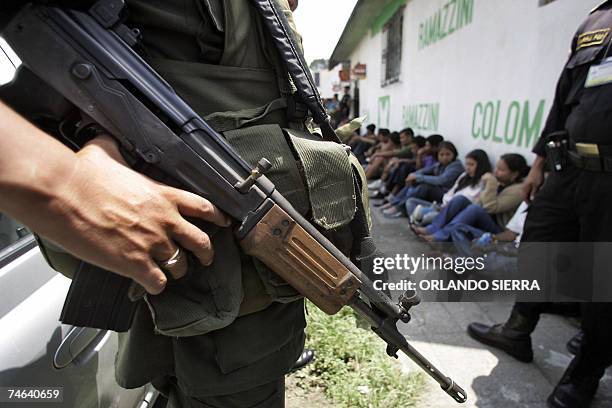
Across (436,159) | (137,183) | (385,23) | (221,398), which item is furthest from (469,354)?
(385,23)

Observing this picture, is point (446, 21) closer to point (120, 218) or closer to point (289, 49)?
point (289, 49)

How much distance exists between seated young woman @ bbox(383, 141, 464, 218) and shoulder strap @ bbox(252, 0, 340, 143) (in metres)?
3.60

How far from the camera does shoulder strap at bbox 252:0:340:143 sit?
2.71ft

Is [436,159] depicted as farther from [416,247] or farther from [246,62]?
[246,62]

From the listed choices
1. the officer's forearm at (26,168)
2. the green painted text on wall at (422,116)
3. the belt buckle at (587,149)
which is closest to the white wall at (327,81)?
the green painted text on wall at (422,116)

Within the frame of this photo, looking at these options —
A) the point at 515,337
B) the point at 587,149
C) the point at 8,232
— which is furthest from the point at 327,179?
the point at 515,337

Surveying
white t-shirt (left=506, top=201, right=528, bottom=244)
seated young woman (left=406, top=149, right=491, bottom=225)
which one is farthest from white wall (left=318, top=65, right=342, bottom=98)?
white t-shirt (left=506, top=201, right=528, bottom=244)

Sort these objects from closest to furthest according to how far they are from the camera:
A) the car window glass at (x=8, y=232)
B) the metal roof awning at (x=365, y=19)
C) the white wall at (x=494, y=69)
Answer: the car window glass at (x=8, y=232)
the white wall at (x=494, y=69)
the metal roof awning at (x=365, y=19)

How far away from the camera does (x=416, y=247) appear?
3707 mm

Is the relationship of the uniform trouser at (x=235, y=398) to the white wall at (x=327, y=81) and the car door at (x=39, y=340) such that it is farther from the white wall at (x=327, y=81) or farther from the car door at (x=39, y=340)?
the white wall at (x=327, y=81)

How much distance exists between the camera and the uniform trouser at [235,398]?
2.99ft

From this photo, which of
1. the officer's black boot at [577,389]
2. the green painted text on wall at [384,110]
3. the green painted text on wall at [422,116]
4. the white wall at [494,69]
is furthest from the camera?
the green painted text on wall at [384,110]

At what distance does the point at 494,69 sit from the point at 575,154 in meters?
2.45

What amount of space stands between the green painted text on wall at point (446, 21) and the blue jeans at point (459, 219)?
2.23 meters
